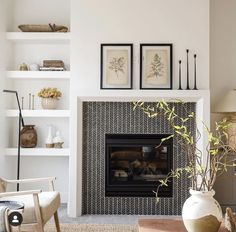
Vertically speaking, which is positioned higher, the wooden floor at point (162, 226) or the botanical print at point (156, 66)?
the botanical print at point (156, 66)

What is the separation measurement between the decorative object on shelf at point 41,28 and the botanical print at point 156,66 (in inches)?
46.0

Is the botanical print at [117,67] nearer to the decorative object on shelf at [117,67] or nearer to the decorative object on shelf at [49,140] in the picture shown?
the decorative object on shelf at [117,67]

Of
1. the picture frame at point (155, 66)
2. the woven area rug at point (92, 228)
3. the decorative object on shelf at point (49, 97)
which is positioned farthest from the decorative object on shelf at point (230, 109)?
the decorative object on shelf at point (49, 97)

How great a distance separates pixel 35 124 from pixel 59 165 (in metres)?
0.62

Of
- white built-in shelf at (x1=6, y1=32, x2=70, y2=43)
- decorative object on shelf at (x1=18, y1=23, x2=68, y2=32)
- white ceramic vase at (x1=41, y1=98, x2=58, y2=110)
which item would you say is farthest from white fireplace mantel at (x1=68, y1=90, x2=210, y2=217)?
decorative object on shelf at (x1=18, y1=23, x2=68, y2=32)

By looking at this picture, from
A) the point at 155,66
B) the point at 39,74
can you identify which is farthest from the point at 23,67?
the point at 155,66

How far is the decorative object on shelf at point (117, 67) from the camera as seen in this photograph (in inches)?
175

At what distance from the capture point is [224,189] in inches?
186

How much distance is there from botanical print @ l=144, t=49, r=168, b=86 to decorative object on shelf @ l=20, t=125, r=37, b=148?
5.19ft

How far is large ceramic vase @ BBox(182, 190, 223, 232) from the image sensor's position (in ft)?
7.58

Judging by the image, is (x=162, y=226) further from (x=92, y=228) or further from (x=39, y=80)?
(x=39, y=80)

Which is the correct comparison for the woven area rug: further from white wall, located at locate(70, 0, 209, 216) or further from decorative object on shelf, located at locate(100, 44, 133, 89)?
decorative object on shelf, located at locate(100, 44, 133, 89)

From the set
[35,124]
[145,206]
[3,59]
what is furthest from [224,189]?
[3,59]

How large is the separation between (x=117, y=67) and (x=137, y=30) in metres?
0.49
